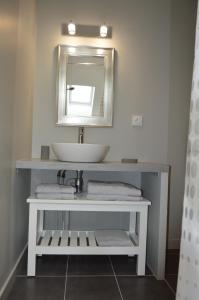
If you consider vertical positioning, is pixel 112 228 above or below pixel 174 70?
below

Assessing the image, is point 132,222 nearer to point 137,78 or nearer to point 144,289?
point 144,289

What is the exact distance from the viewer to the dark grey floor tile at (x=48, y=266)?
2.06 metres

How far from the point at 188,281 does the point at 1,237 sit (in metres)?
1.03

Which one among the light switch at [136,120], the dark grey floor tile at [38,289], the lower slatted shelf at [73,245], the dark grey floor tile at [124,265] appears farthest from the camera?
the light switch at [136,120]

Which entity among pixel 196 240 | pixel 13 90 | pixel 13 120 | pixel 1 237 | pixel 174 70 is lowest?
pixel 1 237

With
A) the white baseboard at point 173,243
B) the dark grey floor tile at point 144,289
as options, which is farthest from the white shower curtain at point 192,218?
the white baseboard at point 173,243

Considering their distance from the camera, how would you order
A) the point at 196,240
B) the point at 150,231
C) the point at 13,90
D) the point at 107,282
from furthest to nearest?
the point at 150,231 < the point at 107,282 < the point at 13,90 < the point at 196,240

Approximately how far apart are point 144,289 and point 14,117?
4.42ft

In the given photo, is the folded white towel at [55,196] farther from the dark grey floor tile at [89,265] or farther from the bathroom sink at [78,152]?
the dark grey floor tile at [89,265]

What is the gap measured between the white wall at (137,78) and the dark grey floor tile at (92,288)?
928 millimetres

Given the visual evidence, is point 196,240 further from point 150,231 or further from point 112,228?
point 112,228

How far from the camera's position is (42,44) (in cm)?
262

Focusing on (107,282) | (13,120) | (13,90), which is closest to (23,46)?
(13,90)

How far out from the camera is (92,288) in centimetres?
186
